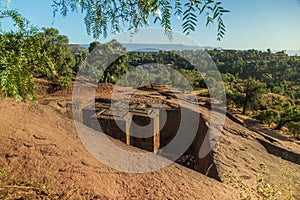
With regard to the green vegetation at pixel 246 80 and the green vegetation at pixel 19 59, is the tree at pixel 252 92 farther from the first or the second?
the green vegetation at pixel 19 59

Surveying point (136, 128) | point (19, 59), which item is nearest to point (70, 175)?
point (19, 59)

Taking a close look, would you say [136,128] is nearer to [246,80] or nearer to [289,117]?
[289,117]

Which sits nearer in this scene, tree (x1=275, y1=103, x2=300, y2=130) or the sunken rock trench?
the sunken rock trench

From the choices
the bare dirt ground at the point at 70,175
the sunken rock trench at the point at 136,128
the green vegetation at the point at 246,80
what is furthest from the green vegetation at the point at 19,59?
the green vegetation at the point at 246,80

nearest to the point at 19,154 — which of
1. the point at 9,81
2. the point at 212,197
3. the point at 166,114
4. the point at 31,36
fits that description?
the point at 31,36

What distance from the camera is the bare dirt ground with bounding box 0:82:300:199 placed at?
8.43 ft

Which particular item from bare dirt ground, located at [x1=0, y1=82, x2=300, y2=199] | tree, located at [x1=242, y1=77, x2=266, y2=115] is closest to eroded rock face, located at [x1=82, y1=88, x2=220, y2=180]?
bare dirt ground, located at [x1=0, y1=82, x2=300, y2=199]

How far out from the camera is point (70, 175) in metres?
3.13

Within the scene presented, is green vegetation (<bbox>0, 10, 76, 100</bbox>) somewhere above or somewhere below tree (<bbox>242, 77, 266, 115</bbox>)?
above

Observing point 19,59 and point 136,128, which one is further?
point 136,128

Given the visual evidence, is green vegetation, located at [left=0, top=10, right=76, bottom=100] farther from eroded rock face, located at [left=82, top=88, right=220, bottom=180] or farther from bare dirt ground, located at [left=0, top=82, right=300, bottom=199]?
eroded rock face, located at [left=82, top=88, right=220, bottom=180]

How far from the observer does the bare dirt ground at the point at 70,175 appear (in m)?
2.57

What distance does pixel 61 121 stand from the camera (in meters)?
5.26

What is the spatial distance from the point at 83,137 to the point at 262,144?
26.3ft
